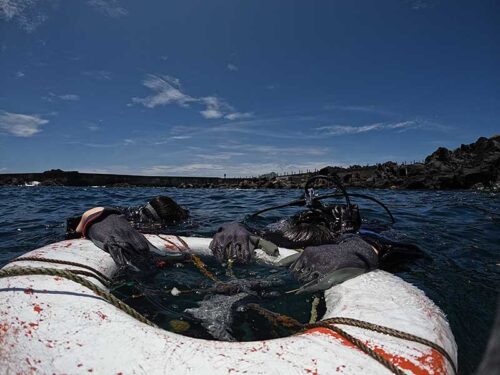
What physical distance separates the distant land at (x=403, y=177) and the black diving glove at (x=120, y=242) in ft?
25.8

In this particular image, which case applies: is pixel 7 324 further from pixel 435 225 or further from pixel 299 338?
pixel 435 225

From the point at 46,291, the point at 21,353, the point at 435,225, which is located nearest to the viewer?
the point at 21,353

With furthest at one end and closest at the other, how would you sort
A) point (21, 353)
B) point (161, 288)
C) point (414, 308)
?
1. point (161, 288)
2. point (414, 308)
3. point (21, 353)

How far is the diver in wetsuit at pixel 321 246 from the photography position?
2.85 m

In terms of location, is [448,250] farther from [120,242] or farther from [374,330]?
[120,242]

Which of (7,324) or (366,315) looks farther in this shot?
(366,315)

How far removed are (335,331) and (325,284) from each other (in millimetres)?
1024

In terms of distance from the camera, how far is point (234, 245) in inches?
153

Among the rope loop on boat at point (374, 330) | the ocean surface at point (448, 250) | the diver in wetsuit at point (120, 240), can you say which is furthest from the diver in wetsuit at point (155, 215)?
the rope loop on boat at point (374, 330)

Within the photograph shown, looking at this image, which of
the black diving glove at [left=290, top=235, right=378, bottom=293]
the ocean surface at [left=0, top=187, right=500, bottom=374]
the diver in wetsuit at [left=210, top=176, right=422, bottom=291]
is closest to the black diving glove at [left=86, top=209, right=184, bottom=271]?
the ocean surface at [left=0, top=187, right=500, bottom=374]

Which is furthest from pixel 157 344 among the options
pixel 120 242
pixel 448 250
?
pixel 448 250

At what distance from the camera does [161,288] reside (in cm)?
324

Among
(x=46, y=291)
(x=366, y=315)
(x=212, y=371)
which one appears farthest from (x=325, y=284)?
(x=46, y=291)

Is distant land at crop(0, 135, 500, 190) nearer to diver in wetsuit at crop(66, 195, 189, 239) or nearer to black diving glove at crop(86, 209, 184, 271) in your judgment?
diver in wetsuit at crop(66, 195, 189, 239)
